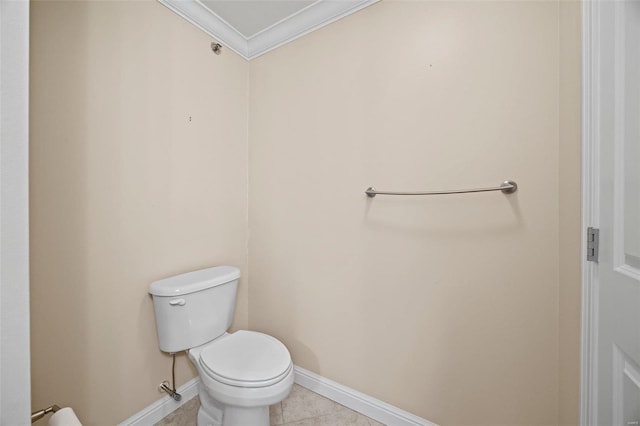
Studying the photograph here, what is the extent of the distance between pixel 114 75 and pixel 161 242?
0.76 meters

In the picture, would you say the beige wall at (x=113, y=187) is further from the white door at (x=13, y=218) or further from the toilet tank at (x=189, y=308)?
the white door at (x=13, y=218)

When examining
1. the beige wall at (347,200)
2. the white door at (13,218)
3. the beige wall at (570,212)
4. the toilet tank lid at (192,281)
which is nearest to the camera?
the white door at (13,218)

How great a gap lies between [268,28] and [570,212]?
66.8 inches

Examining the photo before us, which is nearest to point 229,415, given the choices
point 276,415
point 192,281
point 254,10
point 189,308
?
point 276,415

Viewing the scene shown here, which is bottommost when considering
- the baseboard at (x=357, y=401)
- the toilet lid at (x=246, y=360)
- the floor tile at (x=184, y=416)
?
the floor tile at (x=184, y=416)

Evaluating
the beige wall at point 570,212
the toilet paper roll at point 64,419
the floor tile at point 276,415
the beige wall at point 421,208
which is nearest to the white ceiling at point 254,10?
the beige wall at point 421,208

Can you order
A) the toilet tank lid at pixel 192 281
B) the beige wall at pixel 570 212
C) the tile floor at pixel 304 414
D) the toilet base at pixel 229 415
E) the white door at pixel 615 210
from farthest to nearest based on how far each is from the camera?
the tile floor at pixel 304 414, the toilet tank lid at pixel 192 281, the toilet base at pixel 229 415, the beige wall at pixel 570 212, the white door at pixel 615 210

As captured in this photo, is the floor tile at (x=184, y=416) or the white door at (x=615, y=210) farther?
the floor tile at (x=184, y=416)

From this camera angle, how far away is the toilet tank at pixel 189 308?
1155 mm

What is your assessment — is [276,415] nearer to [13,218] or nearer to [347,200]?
[347,200]

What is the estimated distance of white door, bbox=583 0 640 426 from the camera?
1.82 ft

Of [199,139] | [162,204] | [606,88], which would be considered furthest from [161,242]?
[606,88]

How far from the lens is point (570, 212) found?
2.63 feet

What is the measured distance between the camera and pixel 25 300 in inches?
16.6
